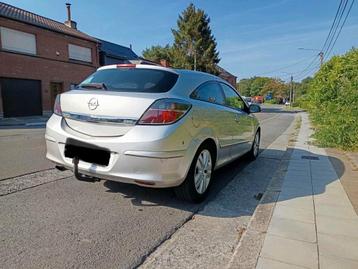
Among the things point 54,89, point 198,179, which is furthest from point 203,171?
point 54,89

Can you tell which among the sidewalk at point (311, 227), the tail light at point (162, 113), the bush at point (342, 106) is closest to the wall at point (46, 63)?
the bush at point (342, 106)

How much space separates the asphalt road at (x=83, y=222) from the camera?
2.49 meters

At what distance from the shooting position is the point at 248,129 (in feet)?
19.2

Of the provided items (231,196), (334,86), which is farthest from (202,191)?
Answer: (334,86)

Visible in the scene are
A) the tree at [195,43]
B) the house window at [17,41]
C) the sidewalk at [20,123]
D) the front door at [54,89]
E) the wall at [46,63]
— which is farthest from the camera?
the tree at [195,43]

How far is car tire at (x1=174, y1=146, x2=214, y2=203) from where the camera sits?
3.57 meters

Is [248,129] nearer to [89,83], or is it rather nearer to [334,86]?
[89,83]

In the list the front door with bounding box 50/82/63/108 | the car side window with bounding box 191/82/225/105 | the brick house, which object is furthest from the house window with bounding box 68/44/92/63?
the car side window with bounding box 191/82/225/105

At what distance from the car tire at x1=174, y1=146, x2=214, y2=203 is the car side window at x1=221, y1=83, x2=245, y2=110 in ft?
4.12

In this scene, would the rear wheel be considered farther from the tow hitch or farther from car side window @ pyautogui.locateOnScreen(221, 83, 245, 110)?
the tow hitch

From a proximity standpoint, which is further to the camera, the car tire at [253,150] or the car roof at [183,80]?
the car tire at [253,150]

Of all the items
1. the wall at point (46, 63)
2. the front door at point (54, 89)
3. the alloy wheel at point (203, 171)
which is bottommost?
the alloy wheel at point (203, 171)

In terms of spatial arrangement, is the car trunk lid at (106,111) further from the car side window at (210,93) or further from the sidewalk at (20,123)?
the sidewalk at (20,123)

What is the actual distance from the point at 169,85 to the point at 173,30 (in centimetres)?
4178
